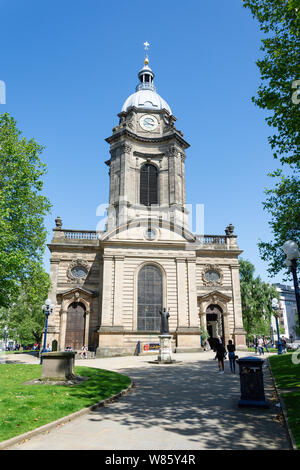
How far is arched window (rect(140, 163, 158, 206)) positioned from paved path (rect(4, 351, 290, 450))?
1073 inches

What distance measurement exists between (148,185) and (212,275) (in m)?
12.7

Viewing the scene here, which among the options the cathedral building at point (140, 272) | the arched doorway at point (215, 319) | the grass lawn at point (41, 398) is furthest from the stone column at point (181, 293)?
the grass lawn at point (41, 398)

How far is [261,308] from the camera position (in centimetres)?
4438

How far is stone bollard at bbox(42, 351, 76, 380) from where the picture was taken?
11820 millimetres

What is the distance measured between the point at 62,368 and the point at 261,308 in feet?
124

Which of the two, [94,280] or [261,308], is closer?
[94,280]

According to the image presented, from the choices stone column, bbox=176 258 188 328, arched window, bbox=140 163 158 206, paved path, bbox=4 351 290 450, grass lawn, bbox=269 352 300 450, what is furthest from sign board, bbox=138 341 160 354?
paved path, bbox=4 351 290 450

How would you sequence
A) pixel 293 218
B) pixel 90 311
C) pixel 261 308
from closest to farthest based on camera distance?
1. pixel 293 218
2. pixel 90 311
3. pixel 261 308

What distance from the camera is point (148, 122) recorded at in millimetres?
40344

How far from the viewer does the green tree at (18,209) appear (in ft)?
62.6

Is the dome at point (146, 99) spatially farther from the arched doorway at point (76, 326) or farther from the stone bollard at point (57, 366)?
the stone bollard at point (57, 366)

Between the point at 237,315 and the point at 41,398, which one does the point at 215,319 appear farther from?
the point at 41,398
